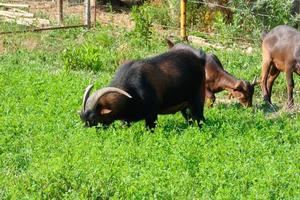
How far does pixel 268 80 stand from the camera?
554 inches

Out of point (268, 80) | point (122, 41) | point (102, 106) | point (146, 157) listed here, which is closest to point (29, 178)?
point (146, 157)

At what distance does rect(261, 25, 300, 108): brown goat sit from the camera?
42.8 feet

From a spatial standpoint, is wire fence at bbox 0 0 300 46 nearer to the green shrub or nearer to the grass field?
the green shrub

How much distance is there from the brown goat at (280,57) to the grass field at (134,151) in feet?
1.33

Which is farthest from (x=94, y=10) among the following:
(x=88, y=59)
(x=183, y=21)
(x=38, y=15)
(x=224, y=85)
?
(x=224, y=85)

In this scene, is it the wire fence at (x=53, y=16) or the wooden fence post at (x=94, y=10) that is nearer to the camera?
the wire fence at (x=53, y=16)

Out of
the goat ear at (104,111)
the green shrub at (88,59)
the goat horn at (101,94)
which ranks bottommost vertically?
the green shrub at (88,59)

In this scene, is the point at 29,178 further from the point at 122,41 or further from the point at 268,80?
the point at 122,41

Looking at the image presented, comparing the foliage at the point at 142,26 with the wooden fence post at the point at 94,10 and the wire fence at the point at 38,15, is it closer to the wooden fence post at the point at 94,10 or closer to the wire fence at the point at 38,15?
the wire fence at the point at 38,15

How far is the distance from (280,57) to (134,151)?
5562mm

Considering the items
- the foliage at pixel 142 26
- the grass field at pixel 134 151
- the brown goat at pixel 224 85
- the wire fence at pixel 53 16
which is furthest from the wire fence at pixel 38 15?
the brown goat at pixel 224 85

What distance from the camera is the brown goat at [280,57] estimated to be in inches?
514

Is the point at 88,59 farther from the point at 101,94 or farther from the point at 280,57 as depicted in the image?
the point at 101,94

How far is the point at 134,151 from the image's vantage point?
8.75 m
